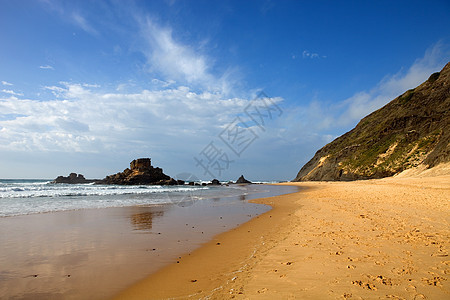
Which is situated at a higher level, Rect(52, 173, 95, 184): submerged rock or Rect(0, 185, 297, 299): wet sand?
Rect(52, 173, 95, 184): submerged rock

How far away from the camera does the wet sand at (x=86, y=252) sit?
4.20m

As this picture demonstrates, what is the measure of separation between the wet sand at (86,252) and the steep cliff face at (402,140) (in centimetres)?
3661

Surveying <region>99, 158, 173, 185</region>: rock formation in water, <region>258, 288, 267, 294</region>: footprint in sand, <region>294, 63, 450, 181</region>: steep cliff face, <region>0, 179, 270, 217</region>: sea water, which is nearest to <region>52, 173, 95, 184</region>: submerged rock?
<region>99, 158, 173, 185</region>: rock formation in water

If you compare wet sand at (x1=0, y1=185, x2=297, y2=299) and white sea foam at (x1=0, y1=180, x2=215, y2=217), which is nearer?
wet sand at (x1=0, y1=185, x2=297, y2=299)

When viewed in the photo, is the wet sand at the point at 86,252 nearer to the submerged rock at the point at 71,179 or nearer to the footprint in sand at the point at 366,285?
the footprint in sand at the point at 366,285

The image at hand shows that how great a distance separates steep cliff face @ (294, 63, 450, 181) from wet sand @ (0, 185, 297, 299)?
120 ft

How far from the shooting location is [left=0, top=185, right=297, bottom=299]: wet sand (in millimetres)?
4203

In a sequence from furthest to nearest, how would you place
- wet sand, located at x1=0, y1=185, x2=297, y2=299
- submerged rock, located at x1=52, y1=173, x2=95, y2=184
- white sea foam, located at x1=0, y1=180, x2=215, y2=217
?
submerged rock, located at x1=52, y1=173, x2=95, y2=184, white sea foam, located at x1=0, y1=180, x2=215, y2=217, wet sand, located at x1=0, y1=185, x2=297, y2=299

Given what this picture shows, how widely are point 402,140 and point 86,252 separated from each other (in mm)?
61140

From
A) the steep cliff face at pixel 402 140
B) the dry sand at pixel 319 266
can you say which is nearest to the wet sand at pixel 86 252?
the dry sand at pixel 319 266

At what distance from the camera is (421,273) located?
3.96 meters

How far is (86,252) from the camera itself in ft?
20.1

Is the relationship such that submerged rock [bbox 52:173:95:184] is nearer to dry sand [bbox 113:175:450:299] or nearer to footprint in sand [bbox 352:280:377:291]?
dry sand [bbox 113:175:450:299]

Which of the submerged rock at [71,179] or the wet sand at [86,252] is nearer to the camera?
the wet sand at [86,252]
